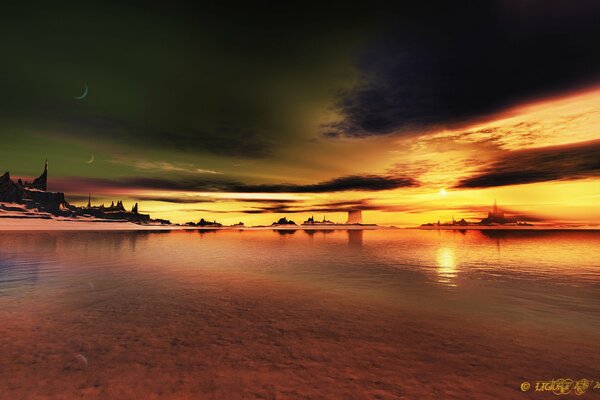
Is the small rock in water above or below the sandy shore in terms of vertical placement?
above

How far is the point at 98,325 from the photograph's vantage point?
1070 centimetres

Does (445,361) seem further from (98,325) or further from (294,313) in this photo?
(98,325)

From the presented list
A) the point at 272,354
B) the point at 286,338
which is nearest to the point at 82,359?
the point at 272,354

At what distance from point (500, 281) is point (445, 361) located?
1680 centimetres

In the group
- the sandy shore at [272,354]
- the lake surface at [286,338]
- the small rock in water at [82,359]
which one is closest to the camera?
the sandy shore at [272,354]

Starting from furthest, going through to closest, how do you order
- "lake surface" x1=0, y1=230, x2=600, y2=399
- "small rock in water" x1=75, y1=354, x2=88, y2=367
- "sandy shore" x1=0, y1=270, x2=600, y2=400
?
1. "small rock in water" x1=75, y1=354, x2=88, y2=367
2. "lake surface" x1=0, y1=230, x2=600, y2=399
3. "sandy shore" x1=0, y1=270, x2=600, y2=400

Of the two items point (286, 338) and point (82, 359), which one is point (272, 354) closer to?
point (286, 338)

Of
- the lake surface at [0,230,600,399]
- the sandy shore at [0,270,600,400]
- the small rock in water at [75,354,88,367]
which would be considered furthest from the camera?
the small rock in water at [75,354,88,367]

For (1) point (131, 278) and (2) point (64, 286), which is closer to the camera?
(2) point (64, 286)

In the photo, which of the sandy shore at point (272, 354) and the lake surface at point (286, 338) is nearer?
the sandy shore at point (272, 354)

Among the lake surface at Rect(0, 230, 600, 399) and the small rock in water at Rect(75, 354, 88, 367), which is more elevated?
the small rock in water at Rect(75, 354, 88, 367)

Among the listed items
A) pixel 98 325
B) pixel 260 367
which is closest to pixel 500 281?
pixel 260 367

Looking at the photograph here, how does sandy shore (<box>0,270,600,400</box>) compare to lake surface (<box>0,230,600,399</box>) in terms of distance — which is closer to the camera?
sandy shore (<box>0,270,600,400</box>)

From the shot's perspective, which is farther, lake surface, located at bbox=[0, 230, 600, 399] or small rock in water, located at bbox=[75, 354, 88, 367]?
small rock in water, located at bbox=[75, 354, 88, 367]
